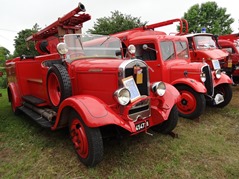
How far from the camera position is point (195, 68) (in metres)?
4.79

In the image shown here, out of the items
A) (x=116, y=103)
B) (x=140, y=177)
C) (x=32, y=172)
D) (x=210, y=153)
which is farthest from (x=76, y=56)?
(x=210, y=153)

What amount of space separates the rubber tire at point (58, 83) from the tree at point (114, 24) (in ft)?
44.7

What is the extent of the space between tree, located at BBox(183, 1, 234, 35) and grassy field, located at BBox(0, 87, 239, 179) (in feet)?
79.3

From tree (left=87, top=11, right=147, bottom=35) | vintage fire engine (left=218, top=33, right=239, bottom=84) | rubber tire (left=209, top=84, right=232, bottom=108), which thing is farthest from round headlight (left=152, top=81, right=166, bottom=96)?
tree (left=87, top=11, right=147, bottom=35)

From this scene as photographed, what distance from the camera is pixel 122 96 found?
2715mm

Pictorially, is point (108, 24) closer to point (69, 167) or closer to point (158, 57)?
point (158, 57)

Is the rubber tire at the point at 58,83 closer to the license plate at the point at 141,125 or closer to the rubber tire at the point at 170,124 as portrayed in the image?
the license plate at the point at 141,125

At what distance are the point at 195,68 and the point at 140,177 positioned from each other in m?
3.15

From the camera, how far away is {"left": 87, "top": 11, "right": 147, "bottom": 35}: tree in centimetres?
1675

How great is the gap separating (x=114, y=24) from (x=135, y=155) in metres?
15.2

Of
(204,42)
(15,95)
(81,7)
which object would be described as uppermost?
(81,7)

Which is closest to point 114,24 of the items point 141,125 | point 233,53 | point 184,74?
point 233,53

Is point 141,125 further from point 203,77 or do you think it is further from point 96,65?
point 203,77

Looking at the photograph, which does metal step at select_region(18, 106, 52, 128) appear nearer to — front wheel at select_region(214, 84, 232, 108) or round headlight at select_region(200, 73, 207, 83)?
round headlight at select_region(200, 73, 207, 83)
